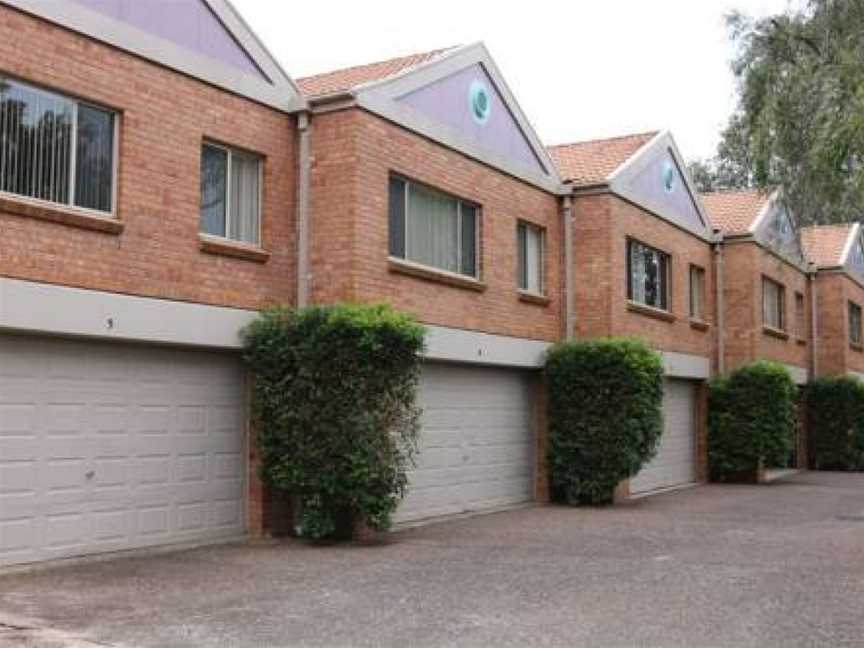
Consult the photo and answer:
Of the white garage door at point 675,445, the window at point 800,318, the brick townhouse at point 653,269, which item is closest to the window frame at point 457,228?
the brick townhouse at point 653,269

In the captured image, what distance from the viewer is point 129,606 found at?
28.0 feet

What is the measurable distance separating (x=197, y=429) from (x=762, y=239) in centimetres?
1607

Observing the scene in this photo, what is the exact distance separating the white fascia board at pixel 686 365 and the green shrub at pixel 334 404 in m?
9.79

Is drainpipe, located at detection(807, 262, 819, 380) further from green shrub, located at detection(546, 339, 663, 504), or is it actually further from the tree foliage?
the tree foliage

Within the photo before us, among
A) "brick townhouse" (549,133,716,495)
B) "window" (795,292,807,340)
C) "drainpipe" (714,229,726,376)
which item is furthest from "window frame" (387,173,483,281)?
"window" (795,292,807,340)

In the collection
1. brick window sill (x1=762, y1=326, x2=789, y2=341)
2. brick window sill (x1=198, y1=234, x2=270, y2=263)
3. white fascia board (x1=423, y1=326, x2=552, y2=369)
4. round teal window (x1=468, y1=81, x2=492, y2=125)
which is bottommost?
white fascia board (x1=423, y1=326, x2=552, y2=369)

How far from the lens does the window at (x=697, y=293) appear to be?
2359 cm

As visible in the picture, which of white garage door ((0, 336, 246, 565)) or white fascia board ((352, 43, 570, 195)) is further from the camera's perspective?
white fascia board ((352, 43, 570, 195))

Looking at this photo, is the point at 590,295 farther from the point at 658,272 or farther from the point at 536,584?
the point at 536,584

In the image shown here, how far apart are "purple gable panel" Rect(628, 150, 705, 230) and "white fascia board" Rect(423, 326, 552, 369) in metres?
4.18

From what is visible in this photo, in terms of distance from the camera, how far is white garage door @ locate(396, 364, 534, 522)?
48.8 ft

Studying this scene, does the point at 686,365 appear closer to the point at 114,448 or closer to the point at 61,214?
the point at 114,448

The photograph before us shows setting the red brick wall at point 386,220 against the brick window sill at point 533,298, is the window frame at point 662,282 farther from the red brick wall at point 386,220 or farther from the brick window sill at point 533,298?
the red brick wall at point 386,220

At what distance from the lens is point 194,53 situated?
12.1 meters
